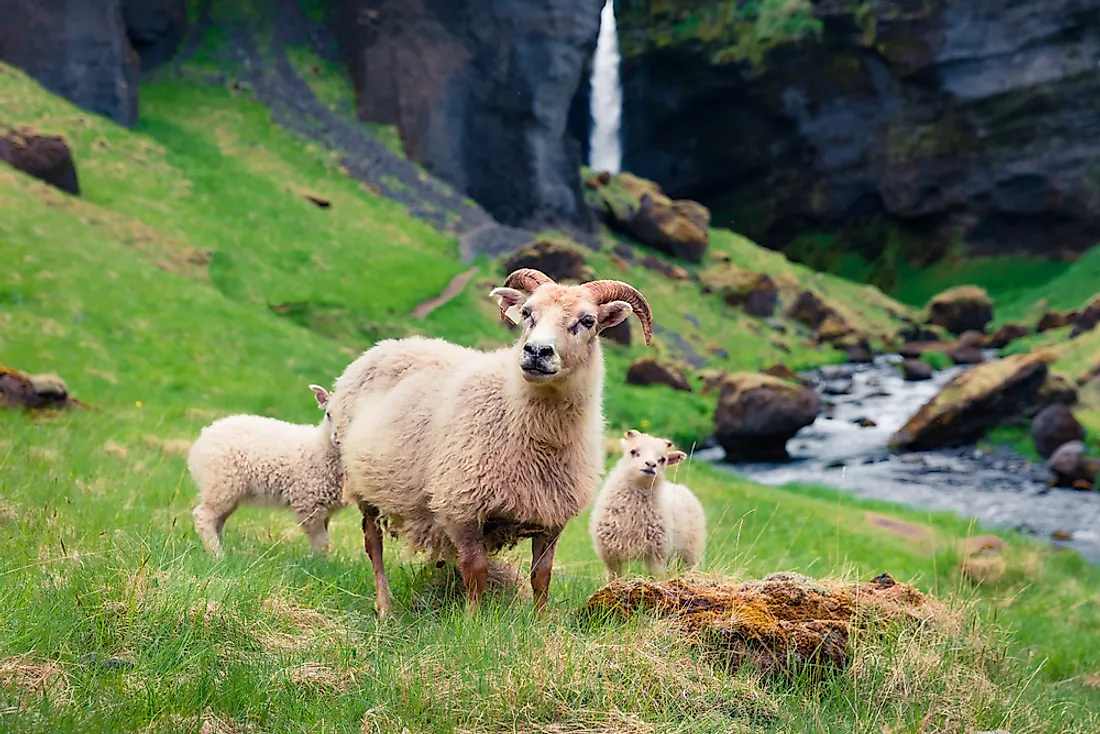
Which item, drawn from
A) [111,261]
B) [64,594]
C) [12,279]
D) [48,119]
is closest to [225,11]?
[48,119]

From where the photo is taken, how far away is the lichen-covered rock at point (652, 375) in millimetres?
35906

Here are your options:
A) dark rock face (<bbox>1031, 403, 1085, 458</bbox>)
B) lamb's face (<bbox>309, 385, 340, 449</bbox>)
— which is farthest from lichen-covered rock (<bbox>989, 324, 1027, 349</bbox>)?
lamb's face (<bbox>309, 385, 340, 449</bbox>)

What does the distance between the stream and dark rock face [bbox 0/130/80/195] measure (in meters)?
21.8

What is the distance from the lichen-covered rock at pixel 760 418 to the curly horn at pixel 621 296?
22652mm

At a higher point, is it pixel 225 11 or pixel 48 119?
pixel 225 11

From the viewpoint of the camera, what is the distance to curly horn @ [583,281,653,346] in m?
7.13

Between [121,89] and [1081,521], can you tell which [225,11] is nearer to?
[121,89]

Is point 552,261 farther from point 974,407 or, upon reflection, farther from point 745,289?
point 974,407

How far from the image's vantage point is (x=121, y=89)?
40.7 meters

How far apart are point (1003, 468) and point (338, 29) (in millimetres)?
38740

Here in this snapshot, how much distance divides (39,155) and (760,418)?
76.8 ft

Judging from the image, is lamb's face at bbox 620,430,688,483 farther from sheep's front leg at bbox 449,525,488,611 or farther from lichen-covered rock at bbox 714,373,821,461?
lichen-covered rock at bbox 714,373,821,461

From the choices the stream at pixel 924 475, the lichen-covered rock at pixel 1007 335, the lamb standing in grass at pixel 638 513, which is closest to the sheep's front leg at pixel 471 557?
the lamb standing in grass at pixel 638 513

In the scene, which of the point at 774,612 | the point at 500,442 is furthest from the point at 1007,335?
the point at 500,442
